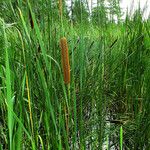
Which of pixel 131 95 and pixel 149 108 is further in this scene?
pixel 131 95

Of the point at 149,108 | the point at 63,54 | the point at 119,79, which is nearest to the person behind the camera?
the point at 63,54

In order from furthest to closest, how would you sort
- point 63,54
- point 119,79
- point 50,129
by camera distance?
1. point 119,79
2. point 50,129
3. point 63,54

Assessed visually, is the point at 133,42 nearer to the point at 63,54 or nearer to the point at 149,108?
the point at 149,108

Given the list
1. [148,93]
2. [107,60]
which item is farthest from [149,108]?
[107,60]

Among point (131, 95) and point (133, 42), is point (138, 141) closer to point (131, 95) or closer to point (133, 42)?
point (131, 95)

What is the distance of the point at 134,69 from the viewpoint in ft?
7.38

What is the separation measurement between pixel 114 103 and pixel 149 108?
27.9 inches

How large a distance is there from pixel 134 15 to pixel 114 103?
736 mm

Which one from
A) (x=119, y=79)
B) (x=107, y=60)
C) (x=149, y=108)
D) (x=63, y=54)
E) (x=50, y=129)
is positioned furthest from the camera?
Answer: (x=119, y=79)

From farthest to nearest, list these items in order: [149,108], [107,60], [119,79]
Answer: [119,79], [107,60], [149,108]

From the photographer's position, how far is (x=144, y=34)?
87.8 inches

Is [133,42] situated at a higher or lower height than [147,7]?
lower

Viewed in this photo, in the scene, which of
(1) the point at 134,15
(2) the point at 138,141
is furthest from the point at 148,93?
(1) the point at 134,15

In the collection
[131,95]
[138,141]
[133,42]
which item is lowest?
[138,141]
